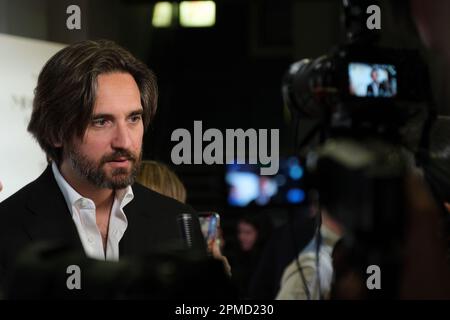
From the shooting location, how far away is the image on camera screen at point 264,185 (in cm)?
181

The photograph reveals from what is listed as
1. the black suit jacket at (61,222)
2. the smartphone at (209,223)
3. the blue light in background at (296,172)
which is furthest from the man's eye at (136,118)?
the blue light in background at (296,172)

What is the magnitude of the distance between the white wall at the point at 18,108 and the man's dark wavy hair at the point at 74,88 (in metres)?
0.02

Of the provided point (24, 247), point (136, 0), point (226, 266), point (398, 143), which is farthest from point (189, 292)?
point (136, 0)

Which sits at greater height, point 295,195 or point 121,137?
point 121,137

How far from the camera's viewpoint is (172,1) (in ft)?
6.07

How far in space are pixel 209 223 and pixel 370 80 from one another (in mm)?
458

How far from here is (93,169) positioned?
1.78 metres

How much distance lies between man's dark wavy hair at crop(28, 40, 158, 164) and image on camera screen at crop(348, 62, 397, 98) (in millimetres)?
425

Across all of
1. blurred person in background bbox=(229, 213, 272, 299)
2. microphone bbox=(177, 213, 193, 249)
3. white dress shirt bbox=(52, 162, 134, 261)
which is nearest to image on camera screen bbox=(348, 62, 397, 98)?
blurred person in background bbox=(229, 213, 272, 299)

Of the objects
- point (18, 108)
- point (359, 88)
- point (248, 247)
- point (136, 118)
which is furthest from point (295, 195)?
point (18, 108)

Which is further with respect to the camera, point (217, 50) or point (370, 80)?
point (217, 50)

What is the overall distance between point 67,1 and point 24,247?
0.55m

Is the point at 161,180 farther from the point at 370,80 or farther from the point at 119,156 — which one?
the point at 370,80

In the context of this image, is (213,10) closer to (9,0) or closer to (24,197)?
(9,0)
